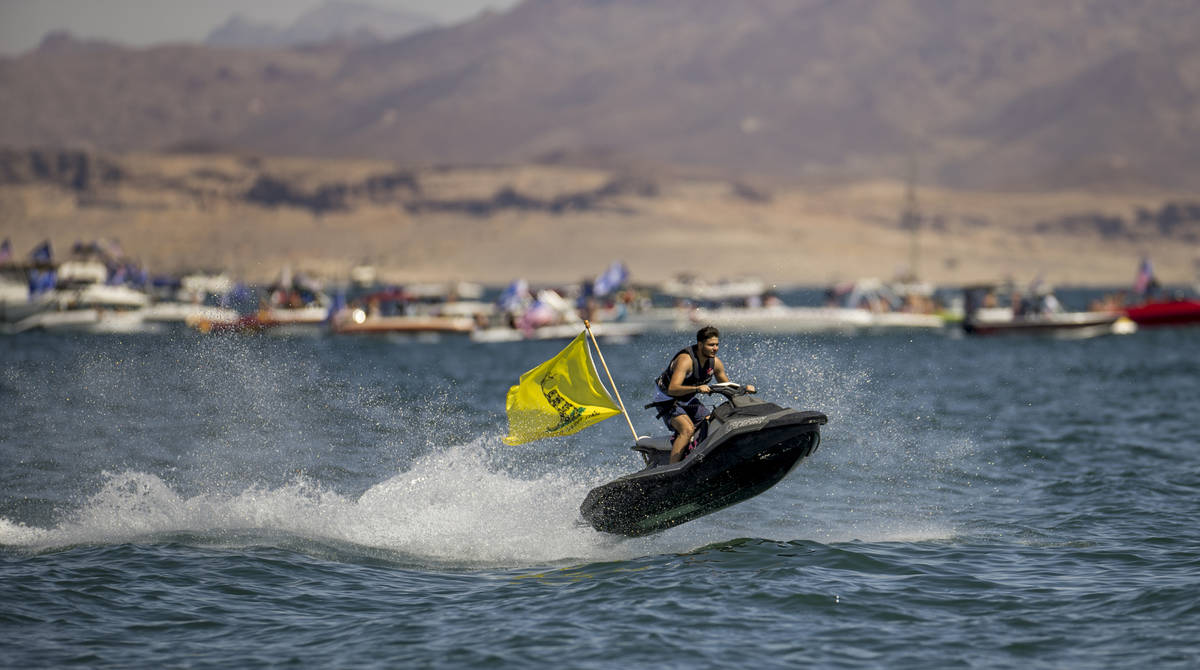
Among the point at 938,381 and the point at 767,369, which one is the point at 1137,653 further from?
the point at 938,381

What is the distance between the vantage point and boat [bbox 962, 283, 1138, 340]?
199ft

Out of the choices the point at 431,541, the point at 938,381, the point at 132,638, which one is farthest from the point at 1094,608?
the point at 938,381

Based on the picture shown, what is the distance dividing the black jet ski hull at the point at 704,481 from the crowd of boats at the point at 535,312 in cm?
4277

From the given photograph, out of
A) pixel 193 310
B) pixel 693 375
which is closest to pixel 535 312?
pixel 193 310

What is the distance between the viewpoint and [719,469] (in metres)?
14.7

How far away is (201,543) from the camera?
15.8 meters

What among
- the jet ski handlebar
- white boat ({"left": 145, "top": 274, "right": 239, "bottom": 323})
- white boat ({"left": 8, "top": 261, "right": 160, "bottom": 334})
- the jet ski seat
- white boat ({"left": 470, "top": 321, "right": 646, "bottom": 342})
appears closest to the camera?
the jet ski handlebar

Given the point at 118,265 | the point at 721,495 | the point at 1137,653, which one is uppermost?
the point at 118,265

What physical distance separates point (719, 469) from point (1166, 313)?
5511 cm

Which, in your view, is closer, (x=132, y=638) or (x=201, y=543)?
(x=132, y=638)

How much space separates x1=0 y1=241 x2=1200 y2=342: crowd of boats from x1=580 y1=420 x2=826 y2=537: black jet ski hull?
140ft

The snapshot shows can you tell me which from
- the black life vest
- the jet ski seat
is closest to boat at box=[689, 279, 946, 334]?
the jet ski seat

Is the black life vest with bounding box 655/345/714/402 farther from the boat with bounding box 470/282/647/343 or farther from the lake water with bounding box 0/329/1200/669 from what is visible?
the boat with bounding box 470/282/647/343

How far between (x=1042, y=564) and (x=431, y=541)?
690cm
